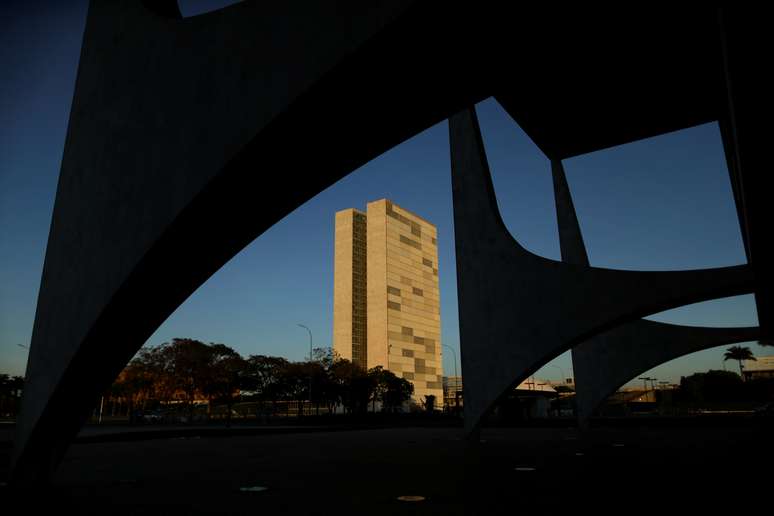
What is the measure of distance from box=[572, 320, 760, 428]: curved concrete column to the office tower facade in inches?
2975

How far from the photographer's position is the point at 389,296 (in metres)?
110

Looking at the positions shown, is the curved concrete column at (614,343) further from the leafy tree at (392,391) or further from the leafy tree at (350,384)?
the leafy tree at (392,391)

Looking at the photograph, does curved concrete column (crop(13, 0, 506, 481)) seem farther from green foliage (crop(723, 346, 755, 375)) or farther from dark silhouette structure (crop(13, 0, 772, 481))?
green foliage (crop(723, 346, 755, 375))

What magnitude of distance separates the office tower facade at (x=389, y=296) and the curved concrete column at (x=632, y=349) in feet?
248

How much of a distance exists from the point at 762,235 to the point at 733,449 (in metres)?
5.35

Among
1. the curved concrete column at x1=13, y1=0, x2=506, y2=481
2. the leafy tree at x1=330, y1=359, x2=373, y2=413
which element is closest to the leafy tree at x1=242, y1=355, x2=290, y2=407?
the leafy tree at x1=330, y1=359, x2=373, y2=413

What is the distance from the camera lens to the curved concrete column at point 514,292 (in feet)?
59.4

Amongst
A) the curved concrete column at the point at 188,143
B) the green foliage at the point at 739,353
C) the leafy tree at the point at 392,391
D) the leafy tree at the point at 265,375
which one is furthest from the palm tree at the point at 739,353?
the curved concrete column at the point at 188,143

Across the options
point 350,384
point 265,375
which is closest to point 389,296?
point 350,384

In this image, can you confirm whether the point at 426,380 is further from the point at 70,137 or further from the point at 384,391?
the point at 70,137

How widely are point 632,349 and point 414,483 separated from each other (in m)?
26.3

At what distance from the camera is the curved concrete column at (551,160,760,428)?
88.1ft

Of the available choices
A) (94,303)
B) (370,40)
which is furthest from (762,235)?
(94,303)

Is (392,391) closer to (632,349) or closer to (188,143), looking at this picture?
(632,349)
